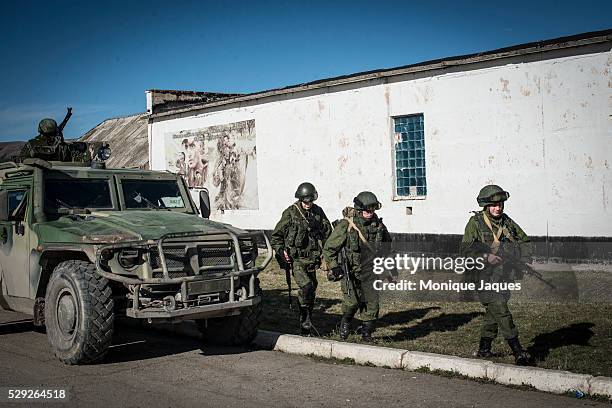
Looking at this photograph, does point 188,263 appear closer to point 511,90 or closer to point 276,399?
point 276,399

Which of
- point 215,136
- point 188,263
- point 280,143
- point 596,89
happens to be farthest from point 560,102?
point 215,136

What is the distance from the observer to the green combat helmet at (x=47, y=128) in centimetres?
1093

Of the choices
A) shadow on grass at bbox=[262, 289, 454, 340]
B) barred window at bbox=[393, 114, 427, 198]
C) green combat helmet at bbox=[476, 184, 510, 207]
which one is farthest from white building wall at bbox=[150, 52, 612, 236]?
green combat helmet at bbox=[476, 184, 510, 207]

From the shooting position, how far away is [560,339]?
8.02 meters

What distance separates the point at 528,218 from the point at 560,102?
8.26 ft

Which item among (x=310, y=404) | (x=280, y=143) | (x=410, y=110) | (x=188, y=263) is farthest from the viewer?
(x=280, y=143)

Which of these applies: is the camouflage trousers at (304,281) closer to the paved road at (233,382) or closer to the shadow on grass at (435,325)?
the paved road at (233,382)

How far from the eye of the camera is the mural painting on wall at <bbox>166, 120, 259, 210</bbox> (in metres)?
20.8

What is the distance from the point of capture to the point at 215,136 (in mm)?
21859

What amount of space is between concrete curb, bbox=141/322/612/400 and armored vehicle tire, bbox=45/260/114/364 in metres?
1.96

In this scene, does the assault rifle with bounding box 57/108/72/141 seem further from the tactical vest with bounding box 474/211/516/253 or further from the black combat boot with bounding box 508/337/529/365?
the black combat boot with bounding box 508/337/529/365

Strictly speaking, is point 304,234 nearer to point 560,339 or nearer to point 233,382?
point 233,382

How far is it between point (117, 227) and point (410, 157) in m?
10.4

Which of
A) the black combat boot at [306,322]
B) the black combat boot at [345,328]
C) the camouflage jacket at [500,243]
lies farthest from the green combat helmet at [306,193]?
the camouflage jacket at [500,243]
